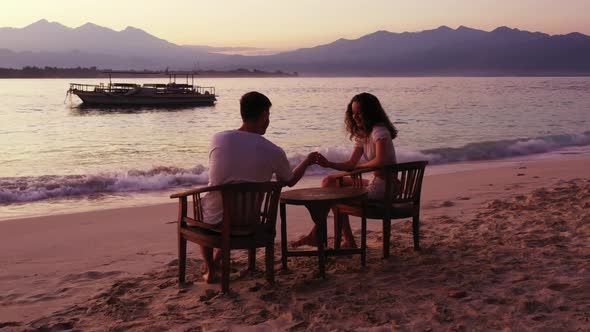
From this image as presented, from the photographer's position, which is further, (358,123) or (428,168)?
(428,168)

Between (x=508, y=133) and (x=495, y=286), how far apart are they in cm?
2344

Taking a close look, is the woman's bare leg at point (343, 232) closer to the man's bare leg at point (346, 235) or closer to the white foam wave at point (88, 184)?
the man's bare leg at point (346, 235)

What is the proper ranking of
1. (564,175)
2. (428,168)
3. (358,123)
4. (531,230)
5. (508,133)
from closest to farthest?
(358,123) → (531,230) → (564,175) → (428,168) → (508,133)

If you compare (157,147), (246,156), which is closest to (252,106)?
(246,156)

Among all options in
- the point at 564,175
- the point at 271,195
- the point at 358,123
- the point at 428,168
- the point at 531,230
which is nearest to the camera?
the point at 271,195

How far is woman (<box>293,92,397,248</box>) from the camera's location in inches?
193

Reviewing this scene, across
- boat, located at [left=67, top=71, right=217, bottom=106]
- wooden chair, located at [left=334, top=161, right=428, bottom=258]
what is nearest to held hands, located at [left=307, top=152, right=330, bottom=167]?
wooden chair, located at [left=334, top=161, right=428, bottom=258]

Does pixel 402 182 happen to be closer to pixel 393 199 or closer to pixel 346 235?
pixel 393 199

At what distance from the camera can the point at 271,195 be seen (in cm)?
414

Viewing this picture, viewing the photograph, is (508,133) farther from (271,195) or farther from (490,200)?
(271,195)

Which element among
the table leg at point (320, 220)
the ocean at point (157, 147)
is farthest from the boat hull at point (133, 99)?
the table leg at point (320, 220)

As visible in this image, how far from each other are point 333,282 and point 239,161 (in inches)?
45.8

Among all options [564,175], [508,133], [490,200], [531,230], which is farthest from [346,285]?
[508,133]

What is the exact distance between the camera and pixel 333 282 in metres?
4.49
